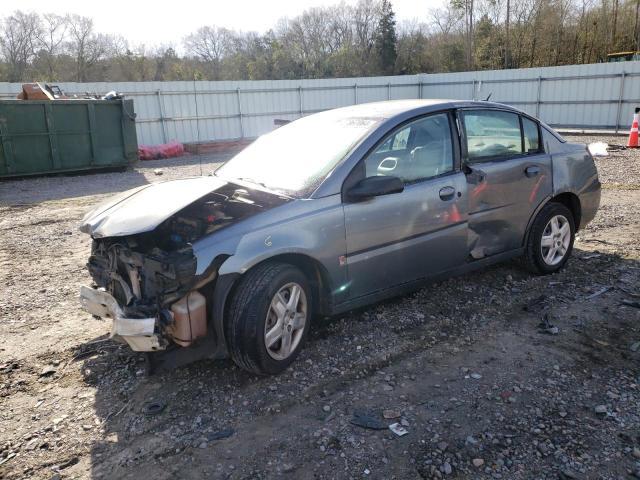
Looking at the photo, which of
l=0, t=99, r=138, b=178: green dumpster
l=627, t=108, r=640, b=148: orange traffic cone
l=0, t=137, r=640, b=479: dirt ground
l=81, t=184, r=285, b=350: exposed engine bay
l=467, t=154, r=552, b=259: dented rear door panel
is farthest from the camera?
l=627, t=108, r=640, b=148: orange traffic cone

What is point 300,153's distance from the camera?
159 inches

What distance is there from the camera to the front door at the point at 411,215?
3727mm

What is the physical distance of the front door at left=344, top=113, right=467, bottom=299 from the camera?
3727mm

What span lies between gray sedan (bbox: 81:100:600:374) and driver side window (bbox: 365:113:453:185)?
0.03 feet

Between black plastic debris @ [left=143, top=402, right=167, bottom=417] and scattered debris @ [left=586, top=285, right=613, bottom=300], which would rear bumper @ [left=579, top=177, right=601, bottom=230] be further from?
black plastic debris @ [left=143, top=402, right=167, bottom=417]

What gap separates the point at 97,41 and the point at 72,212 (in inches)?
1823

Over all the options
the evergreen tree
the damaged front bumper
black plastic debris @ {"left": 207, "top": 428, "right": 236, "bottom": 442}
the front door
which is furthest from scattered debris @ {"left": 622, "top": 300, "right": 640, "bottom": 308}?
the evergreen tree

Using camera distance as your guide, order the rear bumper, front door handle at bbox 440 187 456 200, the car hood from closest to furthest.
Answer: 1. the car hood
2. front door handle at bbox 440 187 456 200
3. the rear bumper

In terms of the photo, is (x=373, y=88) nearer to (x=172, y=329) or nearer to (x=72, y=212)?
(x=72, y=212)

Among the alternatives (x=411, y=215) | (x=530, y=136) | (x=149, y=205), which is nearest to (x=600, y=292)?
(x=530, y=136)

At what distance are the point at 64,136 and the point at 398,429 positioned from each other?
1306 centimetres

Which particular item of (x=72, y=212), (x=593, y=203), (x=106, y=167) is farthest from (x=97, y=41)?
(x=593, y=203)

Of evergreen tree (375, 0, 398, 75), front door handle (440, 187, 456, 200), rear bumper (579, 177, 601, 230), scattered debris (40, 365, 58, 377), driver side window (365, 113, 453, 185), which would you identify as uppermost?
evergreen tree (375, 0, 398, 75)

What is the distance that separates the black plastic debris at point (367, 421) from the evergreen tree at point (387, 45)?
151 ft
